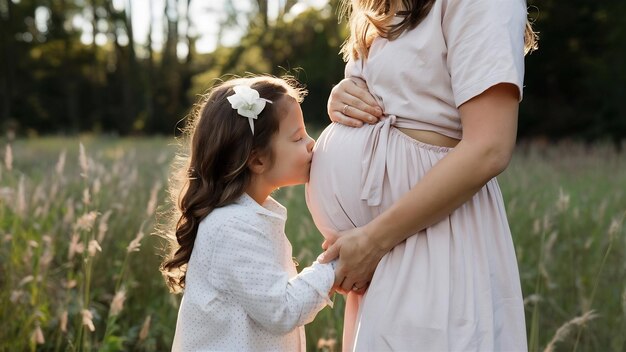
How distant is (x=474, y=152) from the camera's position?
189 centimetres

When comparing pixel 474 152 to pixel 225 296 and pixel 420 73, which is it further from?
pixel 225 296

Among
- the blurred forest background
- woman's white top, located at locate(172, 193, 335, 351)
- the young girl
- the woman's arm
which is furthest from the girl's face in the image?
the blurred forest background

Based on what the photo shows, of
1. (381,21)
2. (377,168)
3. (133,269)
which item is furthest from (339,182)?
(133,269)

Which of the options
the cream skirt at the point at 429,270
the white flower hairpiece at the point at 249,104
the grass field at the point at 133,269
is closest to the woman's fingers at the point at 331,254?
the cream skirt at the point at 429,270

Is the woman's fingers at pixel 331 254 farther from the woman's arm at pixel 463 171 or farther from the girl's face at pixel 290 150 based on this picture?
the girl's face at pixel 290 150

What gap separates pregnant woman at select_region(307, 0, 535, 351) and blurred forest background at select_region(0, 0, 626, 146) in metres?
16.0

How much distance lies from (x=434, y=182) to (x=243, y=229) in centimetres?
62

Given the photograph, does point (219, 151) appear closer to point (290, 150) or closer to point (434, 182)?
point (290, 150)

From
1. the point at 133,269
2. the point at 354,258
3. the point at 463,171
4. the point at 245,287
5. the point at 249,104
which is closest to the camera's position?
the point at 463,171

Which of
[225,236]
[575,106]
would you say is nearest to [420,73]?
[225,236]

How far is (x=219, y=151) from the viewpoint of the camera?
232cm

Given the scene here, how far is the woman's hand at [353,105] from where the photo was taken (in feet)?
7.25

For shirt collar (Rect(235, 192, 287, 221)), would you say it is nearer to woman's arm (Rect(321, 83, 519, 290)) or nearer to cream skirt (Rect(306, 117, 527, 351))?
cream skirt (Rect(306, 117, 527, 351))

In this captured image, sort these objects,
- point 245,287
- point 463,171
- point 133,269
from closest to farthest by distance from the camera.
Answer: point 463,171, point 245,287, point 133,269
